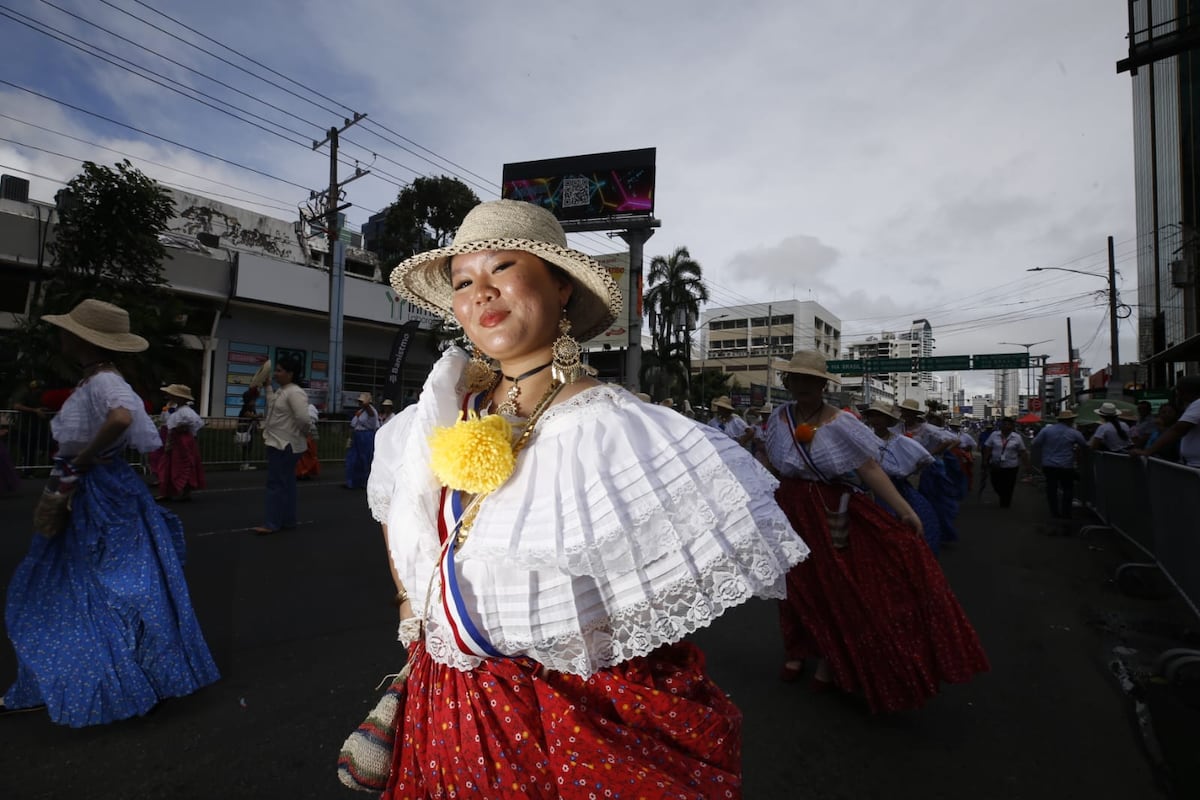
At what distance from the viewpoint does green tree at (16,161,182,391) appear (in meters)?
13.4

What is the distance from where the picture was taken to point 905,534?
3314 mm

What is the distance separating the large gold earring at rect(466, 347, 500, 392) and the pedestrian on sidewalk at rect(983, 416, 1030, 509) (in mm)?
11994

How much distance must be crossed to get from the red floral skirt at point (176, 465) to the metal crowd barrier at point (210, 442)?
2.48m

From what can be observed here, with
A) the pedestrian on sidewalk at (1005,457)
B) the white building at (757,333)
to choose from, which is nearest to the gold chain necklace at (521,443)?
the pedestrian on sidewalk at (1005,457)

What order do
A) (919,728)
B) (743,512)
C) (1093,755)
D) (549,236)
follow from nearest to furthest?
(743,512), (549,236), (1093,755), (919,728)

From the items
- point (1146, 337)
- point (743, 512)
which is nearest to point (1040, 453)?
point (743, 512)

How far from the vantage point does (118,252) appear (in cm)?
1428

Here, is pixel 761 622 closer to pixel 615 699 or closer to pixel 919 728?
pixel 919 728

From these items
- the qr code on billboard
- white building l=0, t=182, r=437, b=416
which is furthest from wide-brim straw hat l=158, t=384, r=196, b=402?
the qr code on billboard

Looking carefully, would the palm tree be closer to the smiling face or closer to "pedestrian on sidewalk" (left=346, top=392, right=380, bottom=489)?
"pedestrian on sidewalk" (left=346, top=392, right=380, bottom=489)

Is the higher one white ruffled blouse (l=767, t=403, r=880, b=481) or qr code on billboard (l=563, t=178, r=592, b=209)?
qr code on billboard (l=563, t=178, r=592, b=209)

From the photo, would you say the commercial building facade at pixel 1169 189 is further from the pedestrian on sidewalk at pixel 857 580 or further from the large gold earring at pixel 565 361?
the large gold earring at pixel 565 361

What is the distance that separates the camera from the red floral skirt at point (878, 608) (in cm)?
318

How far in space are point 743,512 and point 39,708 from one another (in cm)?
363
